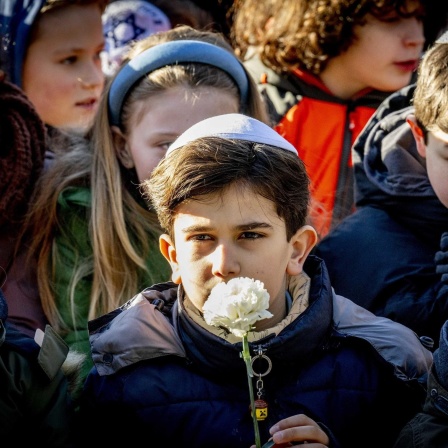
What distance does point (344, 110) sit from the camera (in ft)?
14.4

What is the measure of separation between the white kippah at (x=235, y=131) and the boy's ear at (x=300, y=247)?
24cm

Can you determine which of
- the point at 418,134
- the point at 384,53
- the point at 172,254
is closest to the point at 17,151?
the point at 172,254

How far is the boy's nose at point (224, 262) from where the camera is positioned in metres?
2.46

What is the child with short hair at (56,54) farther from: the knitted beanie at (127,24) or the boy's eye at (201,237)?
the boy's eye at (201,237)

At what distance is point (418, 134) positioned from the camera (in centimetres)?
324

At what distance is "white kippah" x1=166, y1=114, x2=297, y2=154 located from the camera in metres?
2.65

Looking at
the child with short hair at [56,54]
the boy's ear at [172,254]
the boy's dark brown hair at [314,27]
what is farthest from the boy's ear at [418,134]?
the child with short hair at [56,54]

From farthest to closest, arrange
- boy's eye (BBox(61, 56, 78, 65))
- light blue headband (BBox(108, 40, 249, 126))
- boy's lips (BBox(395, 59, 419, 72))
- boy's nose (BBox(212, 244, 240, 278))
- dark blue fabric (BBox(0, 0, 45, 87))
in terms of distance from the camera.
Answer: boy's eye (BBox(61, 56, 78, 65)) < boy's lips (BBox(395, 59, 419, 72)) < dark blue fabric (BBox(0, 0, 45, 87)) < light blue headband (BBox(108, 40, 249, 126)) < boy's nose (BBox(212, 244, 240, 278))

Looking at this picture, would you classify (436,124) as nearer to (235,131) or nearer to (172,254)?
(235,131)

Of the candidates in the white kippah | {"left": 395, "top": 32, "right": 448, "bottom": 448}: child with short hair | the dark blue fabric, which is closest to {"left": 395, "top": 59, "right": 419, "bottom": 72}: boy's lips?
{"left": 395, "top": 32, "right": 448, "bottom": 448}: child with short hair

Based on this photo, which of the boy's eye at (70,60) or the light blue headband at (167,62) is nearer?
the light blue headband at (167,62)

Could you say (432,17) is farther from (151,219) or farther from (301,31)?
(151,219)

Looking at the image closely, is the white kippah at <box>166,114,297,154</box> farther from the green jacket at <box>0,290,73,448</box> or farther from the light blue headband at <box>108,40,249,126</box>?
the light blue headband at <box>108,40,249,126</box>

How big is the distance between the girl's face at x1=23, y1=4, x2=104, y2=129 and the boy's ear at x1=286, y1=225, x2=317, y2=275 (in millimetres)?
1940
